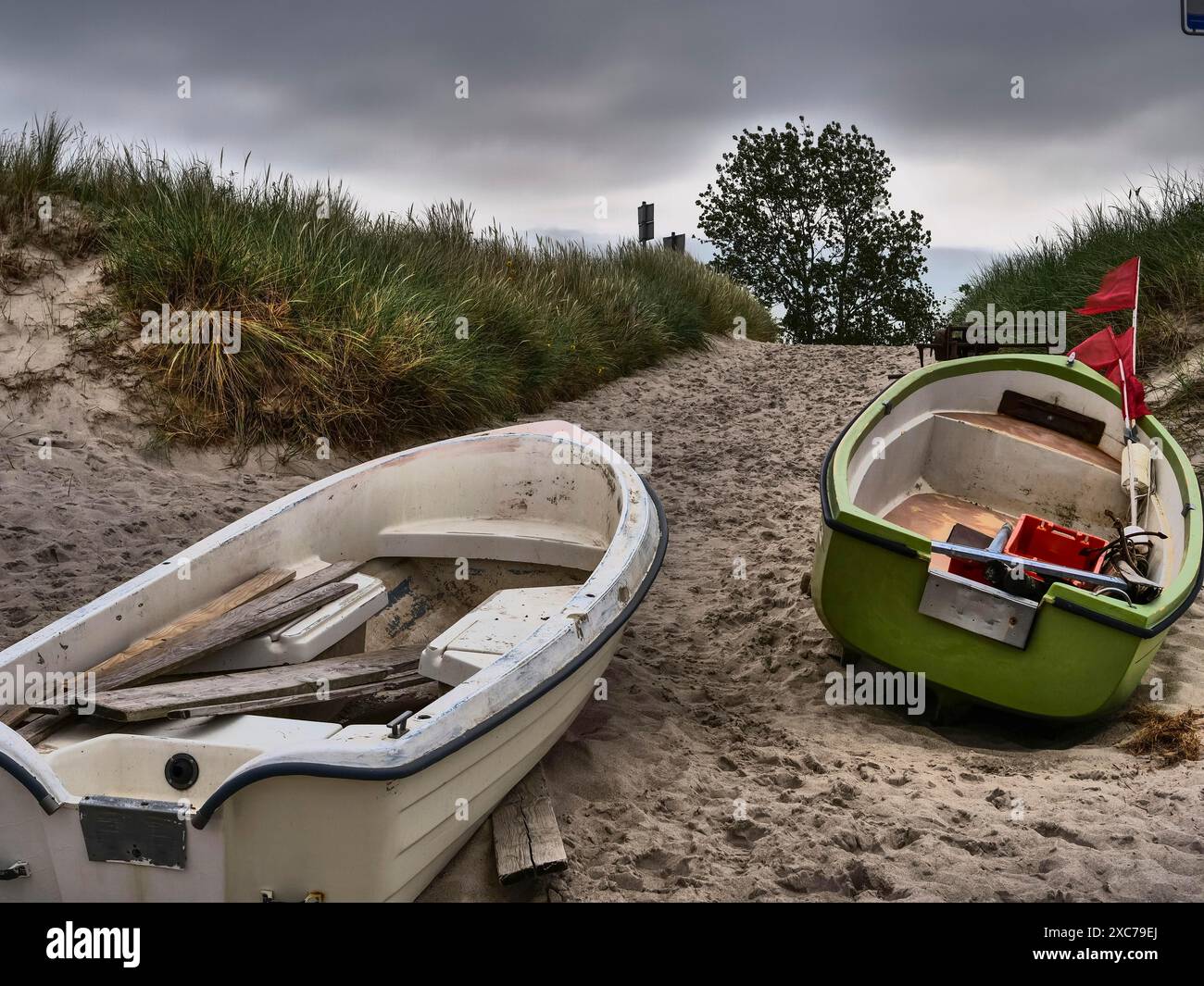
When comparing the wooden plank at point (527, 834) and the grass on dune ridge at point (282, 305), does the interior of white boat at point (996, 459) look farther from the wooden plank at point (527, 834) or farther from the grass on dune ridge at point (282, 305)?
the grass on dune ridge at point (282, 305)

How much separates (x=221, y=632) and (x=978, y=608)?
2898 millimetres

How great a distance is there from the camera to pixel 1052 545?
4789mm

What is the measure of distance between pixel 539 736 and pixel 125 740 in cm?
128

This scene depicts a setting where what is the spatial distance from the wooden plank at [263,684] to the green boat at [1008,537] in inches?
76.2

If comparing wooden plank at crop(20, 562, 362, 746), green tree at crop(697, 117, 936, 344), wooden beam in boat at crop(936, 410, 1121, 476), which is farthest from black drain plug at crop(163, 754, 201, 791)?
green tree at crop(697, 117, 936, 344)

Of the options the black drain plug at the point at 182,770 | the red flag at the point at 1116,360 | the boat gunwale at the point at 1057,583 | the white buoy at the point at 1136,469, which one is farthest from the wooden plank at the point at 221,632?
the red flag at the point at 1116,360

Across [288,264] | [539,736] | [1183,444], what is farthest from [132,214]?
[1183,444]

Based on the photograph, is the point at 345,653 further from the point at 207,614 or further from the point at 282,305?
the point at 282,305

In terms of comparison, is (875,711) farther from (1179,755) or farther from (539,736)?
(539,736)

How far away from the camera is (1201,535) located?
4523 millimetres

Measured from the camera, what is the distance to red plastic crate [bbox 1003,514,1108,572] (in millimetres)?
4754

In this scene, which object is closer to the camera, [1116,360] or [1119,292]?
[1116,360]

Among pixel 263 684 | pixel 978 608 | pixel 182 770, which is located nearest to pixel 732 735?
pixel 978 608

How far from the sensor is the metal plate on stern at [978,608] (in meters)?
4.05
